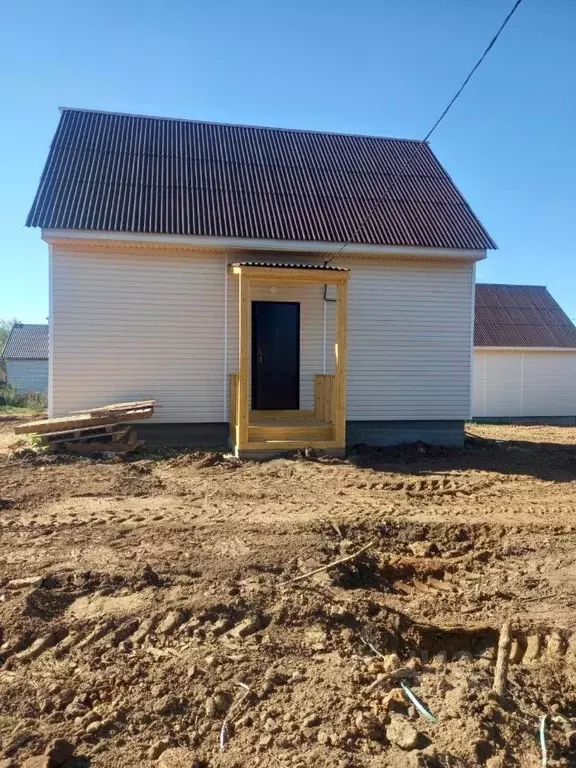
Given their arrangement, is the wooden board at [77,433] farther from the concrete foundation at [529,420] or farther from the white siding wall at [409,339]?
the concrete foundation at [529,420]

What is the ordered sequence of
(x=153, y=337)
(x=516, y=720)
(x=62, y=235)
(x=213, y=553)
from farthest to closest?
(x=153, y=337) → (x=62, y=235) → (x=213, y=553) → (x=516, y=720)

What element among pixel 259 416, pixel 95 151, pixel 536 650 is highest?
pixel 95 151

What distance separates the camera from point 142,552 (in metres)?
5.37

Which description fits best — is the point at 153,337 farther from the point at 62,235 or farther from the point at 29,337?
the point at 29,337

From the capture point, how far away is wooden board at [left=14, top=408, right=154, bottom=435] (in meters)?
9.92

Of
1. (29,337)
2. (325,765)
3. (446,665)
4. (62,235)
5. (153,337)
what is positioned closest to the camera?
(325,765)

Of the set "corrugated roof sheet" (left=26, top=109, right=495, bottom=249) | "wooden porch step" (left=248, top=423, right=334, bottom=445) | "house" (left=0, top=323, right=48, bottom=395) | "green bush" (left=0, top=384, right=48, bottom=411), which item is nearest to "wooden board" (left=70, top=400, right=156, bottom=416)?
"wooden porch step" (left=248, top=423, right=334, bottom=445)

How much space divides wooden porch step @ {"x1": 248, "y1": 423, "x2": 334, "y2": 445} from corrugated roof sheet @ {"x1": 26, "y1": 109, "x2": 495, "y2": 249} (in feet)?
11.7

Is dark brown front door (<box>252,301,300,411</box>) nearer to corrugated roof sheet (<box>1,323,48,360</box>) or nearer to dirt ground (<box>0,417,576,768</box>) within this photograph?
dirt ground (<box>0,417,576,768</box>)

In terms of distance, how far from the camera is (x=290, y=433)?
34.0 feet

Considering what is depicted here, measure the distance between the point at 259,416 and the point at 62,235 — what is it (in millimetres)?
4814

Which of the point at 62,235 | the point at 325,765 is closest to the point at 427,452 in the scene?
the point at 62,235

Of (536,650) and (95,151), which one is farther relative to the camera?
(95,151)

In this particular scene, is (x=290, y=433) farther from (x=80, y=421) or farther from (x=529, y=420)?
(x=529, y=420)
